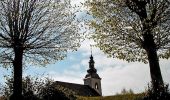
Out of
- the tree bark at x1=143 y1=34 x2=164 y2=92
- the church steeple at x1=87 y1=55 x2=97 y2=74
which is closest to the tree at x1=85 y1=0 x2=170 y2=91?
the tree bark at x1=143 y1=34 x2=164 y2=92

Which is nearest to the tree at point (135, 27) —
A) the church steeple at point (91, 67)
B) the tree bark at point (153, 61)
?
the tree bark at point (153, 61)

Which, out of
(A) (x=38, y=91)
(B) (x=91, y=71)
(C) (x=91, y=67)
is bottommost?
(A) (x=38, y=91)

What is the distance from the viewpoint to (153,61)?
3089 cm

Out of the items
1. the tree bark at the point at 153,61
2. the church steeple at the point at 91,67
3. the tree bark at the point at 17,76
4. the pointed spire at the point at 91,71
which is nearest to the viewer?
the tree bark at the point at 153,61

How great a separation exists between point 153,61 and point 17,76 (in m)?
10.7

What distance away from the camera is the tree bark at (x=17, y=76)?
97.7 ft

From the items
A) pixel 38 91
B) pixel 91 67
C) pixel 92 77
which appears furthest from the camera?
pixel 92 77

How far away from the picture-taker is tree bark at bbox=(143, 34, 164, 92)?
2966 centimetres

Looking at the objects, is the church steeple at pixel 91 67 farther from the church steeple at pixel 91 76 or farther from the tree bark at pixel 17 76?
the tree bark at pixel 17 76

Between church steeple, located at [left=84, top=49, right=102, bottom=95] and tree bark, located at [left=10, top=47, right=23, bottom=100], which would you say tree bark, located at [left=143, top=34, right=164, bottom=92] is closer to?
tree bark, located at [left=10, top=47, right=23, bottom=100]

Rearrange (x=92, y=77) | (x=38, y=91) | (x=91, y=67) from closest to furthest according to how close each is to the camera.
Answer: (x=38, y=91) < (x=91, y=67) < (x=92, y=77)

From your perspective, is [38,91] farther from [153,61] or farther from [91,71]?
[91,71]

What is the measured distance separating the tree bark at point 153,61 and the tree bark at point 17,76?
10.0m

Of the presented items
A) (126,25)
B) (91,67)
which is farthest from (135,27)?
(91,67)
